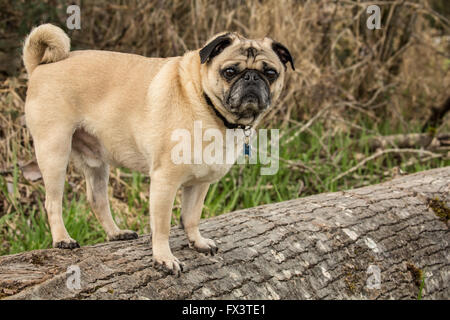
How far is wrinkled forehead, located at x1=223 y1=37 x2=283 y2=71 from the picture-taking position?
2.69 metres

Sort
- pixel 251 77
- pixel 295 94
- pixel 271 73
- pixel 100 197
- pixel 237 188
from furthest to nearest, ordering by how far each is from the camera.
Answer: pixel 295 94 < pixel 237 188 < pixel 100 197 < pixel 271 73 < pixel 251 77

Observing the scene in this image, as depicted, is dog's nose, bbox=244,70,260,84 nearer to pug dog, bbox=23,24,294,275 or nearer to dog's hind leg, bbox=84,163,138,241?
pug dog, bbox=23,24,294,275

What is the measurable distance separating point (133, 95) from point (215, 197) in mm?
2263

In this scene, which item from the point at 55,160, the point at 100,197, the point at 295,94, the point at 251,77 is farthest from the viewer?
the point at 295,94

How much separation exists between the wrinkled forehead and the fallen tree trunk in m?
0.94

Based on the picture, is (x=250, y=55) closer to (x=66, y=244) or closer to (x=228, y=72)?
(x=228, y=72)

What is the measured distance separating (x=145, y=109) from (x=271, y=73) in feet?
2.30

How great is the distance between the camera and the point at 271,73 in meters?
2.75

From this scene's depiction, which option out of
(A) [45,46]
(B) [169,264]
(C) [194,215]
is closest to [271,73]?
(C) [194,215]

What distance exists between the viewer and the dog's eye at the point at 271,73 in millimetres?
2730

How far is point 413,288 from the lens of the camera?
2988 mm

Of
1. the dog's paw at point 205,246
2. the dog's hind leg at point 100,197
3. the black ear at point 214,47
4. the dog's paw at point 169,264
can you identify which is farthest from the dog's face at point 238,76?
the dog's hind leg at point 100,197

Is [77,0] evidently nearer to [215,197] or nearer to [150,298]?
[215,197]

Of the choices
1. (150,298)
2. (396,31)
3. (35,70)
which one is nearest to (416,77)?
(396,31)
